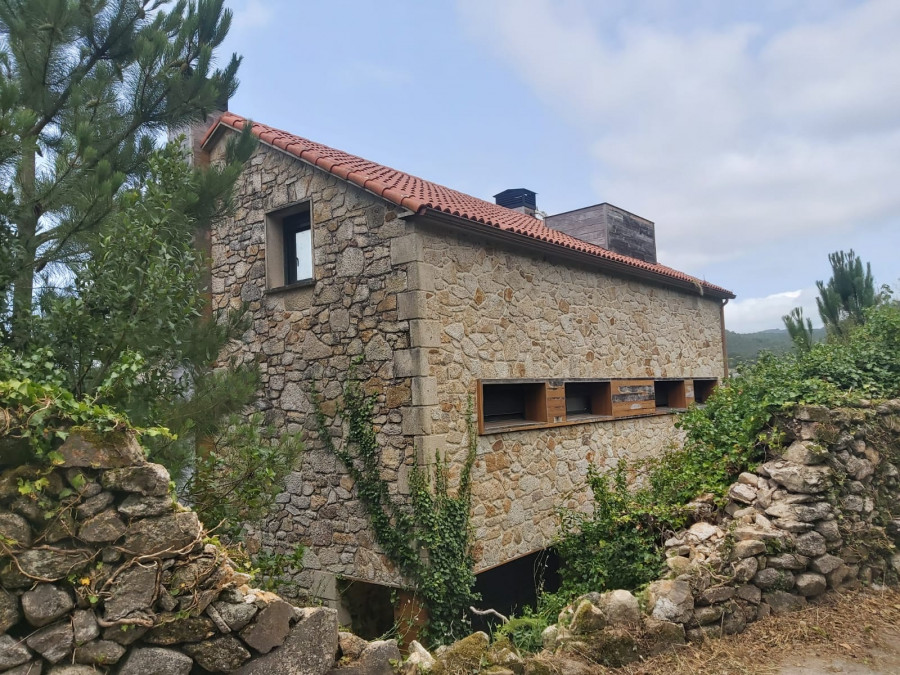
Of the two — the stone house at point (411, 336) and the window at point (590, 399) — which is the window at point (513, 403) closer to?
the stone house at point (411, 336)

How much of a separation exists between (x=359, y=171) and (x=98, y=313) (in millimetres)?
3855

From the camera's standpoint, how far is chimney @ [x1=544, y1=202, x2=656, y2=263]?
43.9 feet

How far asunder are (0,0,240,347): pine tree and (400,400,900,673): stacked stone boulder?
3.89 metres

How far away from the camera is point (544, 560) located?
8633 millimetres

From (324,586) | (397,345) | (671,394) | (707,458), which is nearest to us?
(707,458)

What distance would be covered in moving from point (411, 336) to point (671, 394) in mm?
6664

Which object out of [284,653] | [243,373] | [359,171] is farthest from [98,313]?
[359,171]

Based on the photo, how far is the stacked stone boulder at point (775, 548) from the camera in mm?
4156

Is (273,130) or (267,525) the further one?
(273,130)

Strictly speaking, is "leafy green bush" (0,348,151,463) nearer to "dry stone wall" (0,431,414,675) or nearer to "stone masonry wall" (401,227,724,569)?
"dry stone wall" (0,431,414,675)

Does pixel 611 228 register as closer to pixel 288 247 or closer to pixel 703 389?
pixel 703 389

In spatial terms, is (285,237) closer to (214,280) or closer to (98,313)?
(214,280)

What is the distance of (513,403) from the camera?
8.06m

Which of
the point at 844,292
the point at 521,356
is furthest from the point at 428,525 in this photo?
the point at 844,292
